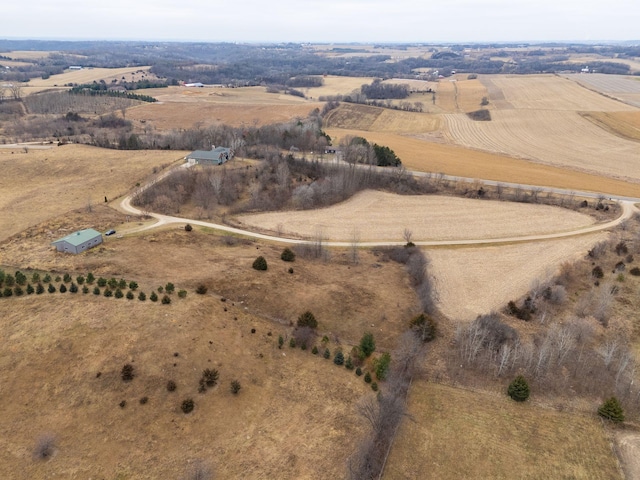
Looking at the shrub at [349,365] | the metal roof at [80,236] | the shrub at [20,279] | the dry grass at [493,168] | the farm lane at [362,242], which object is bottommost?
the shrub at [349,365]

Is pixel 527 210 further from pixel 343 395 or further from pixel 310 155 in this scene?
pixel 343 395

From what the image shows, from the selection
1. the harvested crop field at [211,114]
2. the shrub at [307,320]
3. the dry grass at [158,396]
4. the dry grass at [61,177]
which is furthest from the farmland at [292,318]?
the harvested crop field at [211,114]

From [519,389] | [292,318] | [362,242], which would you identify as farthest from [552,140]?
[292,318]

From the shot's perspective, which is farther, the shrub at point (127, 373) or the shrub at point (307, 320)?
the shrub at point (307, 320)

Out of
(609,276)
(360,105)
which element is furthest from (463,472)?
(360,105)

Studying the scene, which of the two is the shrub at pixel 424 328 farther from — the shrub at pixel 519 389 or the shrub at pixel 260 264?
the shrub at pixel 260 264

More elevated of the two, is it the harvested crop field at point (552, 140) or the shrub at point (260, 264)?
the harvested crop field at point (552, 140)
